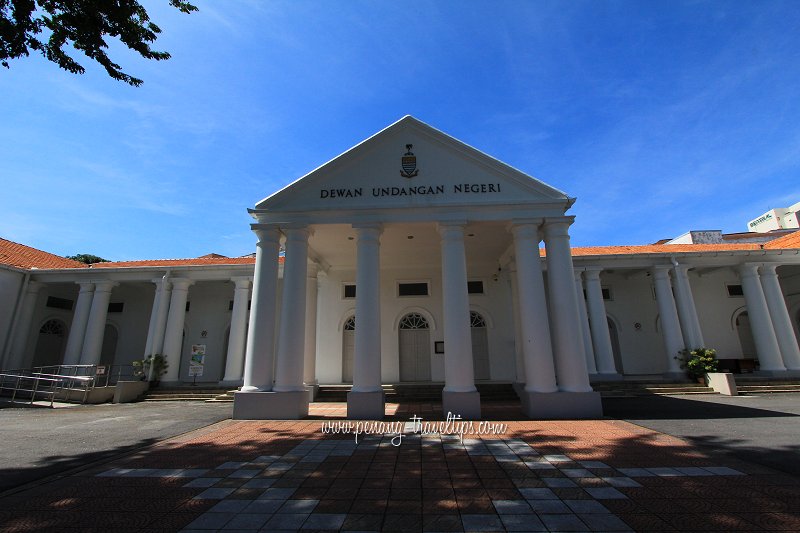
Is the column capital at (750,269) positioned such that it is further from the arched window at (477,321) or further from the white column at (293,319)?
the white column at (293,319)

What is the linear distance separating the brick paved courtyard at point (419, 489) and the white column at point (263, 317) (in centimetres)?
257

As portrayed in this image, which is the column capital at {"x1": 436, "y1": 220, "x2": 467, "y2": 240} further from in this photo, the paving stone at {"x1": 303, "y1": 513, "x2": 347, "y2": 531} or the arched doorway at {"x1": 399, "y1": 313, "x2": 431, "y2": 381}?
the paving stone at {"x1": 303, "y1": 513, "x2": 347, "y2": 531}

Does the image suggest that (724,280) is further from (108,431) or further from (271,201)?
(108,431)

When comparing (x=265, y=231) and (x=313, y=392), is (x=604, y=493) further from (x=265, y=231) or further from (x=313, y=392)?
(x=313, y=392)

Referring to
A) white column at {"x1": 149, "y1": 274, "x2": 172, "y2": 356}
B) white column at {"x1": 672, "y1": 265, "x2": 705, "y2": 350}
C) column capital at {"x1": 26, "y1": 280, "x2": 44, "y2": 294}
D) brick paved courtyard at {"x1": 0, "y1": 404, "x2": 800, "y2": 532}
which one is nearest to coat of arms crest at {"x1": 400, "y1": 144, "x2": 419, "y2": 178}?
brick paved courtyard at {"x1": 0, "y1": 404, "x2": 800, "y2": 532}

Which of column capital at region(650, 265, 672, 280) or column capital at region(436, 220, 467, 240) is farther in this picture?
column capital at region(650, 265, 672, 280)

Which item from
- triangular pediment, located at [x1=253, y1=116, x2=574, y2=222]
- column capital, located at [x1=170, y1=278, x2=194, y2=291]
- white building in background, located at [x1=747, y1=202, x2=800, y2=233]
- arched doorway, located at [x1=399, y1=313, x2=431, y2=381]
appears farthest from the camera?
white building in background, located at [x1=747, y1=202, x2=800, y2=233]

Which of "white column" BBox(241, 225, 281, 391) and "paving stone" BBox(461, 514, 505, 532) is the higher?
"white column" BBox(241, 225, 281, 391)

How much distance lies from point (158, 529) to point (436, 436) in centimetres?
476

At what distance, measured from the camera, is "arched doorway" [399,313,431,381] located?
47.9ft

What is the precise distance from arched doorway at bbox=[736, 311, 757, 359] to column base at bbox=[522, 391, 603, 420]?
1317 centimetres

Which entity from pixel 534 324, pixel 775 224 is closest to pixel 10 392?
pixel 534 324

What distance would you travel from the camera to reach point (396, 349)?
1468 centimetres

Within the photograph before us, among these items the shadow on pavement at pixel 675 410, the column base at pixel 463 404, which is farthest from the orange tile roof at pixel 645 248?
the column base at pixel 463 404
